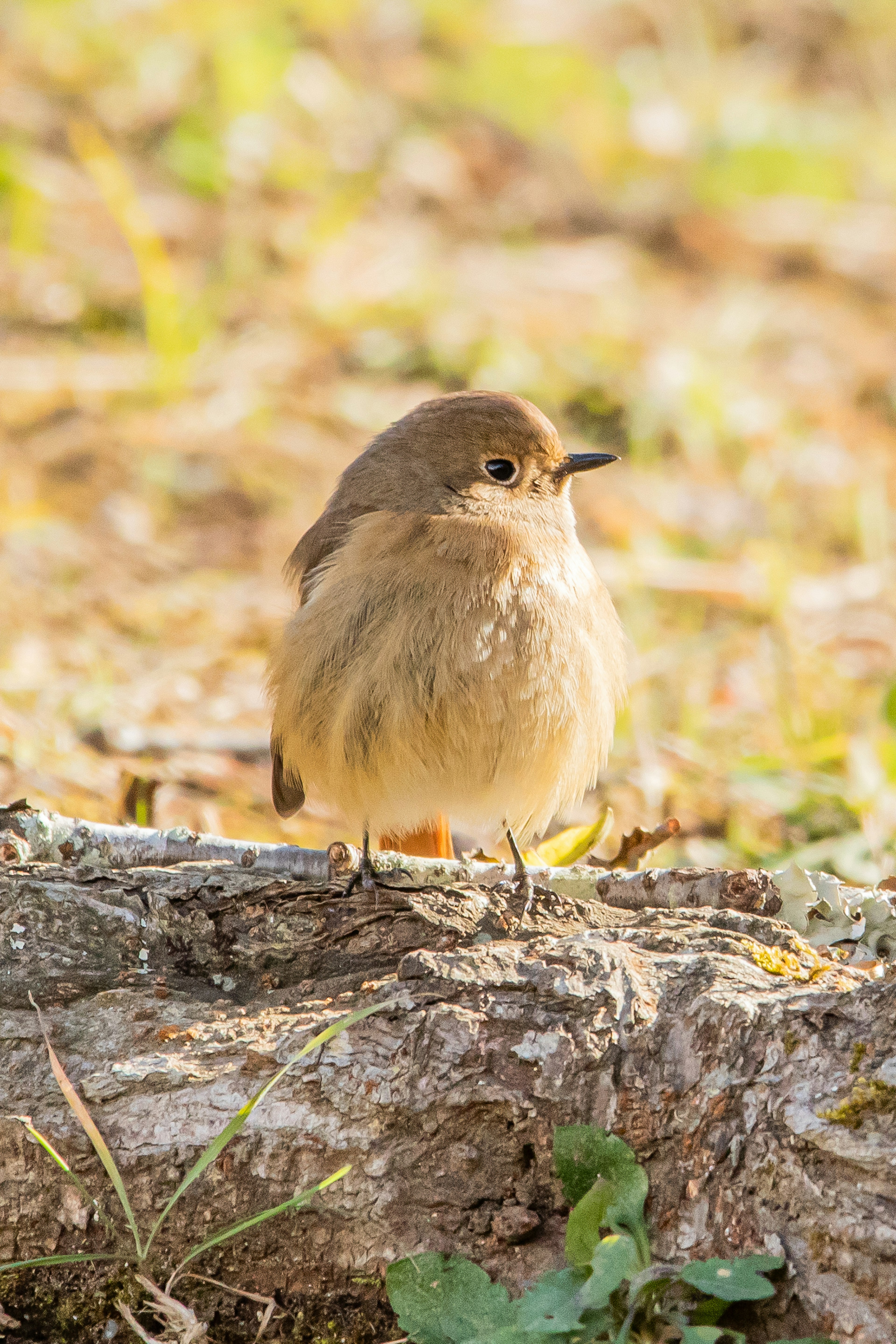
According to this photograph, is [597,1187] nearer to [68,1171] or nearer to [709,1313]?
[709,1313]

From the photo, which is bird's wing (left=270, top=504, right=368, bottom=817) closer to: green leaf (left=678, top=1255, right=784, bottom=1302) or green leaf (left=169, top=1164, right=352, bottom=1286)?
green leaf (left=169, top=1164, right=352, bottom=1286)

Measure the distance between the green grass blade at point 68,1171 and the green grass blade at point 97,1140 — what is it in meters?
0.04

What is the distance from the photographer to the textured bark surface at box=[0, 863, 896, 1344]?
215cm

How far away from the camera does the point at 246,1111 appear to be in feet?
7.37


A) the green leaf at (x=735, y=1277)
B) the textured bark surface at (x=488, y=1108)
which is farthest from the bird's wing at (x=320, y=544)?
the green leaf at (x=735, y=1277)

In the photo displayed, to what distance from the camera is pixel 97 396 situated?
21.4ft

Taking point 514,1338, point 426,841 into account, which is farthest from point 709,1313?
point 426,841

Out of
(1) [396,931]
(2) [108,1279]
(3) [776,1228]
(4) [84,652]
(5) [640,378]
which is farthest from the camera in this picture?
(5) [640,378]

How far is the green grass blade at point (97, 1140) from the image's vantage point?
2.26 meters

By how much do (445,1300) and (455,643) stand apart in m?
1.69

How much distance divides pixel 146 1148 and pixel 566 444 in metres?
4.74

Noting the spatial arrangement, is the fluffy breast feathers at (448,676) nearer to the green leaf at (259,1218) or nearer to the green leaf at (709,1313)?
the green leaf at (259,1218)

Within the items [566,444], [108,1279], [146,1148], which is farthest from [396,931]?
[566,444]

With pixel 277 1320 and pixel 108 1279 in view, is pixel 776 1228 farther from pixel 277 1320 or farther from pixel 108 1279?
pixel 108 1279
